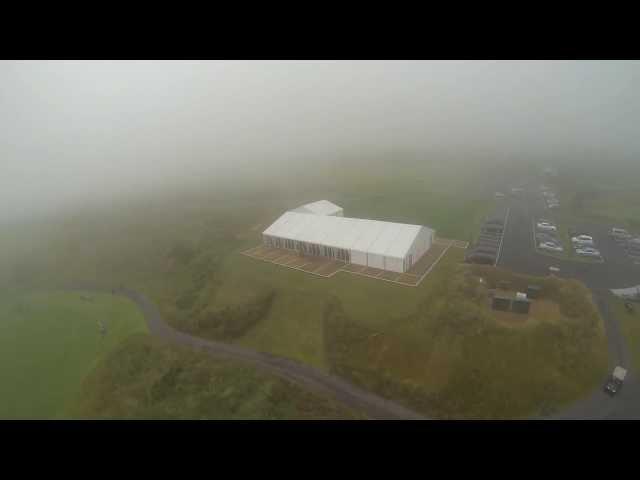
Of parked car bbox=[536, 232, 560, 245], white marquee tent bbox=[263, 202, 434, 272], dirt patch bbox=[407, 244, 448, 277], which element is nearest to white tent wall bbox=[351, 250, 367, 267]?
white marquee tent bbox=[263, 202, 434, 272]

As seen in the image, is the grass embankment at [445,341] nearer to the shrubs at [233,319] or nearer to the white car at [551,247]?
the shrubs at [233,319]

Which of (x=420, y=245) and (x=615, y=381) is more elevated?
(x=420, y=245)

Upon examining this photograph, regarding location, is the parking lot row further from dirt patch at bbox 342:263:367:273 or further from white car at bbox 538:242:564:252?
dirt patch at bbox 342:263:367:273

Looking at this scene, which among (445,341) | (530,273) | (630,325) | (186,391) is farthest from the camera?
(530,273)

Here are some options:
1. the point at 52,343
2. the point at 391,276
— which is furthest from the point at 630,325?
the point at 52,343

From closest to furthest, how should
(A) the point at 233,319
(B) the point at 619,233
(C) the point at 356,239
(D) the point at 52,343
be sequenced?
1. (A) the point at 233,319
2. (D) the point at 52,343
3. (C) the point at 356,239
4. (B) the point at 619,233

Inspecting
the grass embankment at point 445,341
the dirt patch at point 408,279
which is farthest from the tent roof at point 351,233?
the grass embankment at point 445,341

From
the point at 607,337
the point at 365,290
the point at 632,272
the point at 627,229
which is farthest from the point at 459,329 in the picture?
the point at 627,229

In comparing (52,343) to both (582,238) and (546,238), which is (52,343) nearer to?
(546,238)
